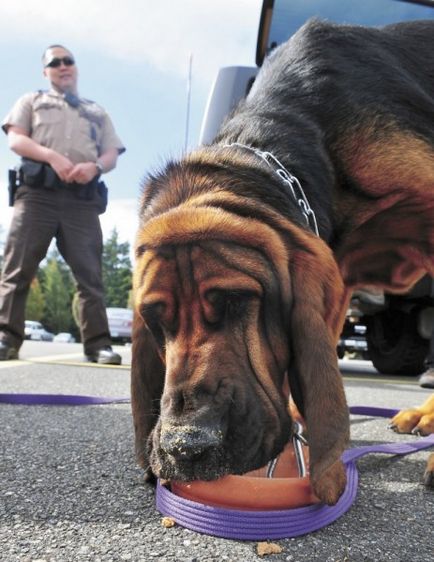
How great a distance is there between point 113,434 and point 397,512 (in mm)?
1293

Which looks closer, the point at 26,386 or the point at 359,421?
the point at 359,421

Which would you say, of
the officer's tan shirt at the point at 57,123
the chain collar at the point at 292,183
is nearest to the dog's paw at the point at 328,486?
the chain collar at the point at 292,183

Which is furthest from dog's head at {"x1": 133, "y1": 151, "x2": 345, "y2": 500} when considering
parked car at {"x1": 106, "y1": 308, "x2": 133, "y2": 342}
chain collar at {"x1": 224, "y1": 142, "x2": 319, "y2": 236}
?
parked car at {"x1": 106, "y1": 308, "x2": 133, "y2": 342}

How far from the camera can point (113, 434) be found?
8.61 ft

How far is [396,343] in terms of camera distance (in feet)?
24.7

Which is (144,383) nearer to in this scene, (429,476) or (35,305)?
(429,476)

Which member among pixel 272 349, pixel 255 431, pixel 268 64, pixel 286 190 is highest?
pixel 268 64

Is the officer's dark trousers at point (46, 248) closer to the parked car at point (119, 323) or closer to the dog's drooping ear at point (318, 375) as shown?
the dog's drooping ear at point (318, 375)

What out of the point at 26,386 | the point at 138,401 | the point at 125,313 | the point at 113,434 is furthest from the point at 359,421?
the point at 125,313

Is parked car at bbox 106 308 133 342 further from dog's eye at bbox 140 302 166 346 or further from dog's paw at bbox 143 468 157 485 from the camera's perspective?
dog's eye at bbox 140 302 166 346

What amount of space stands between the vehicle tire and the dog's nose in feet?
19.3

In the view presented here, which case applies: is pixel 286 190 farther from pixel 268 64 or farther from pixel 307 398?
pixel 268 64

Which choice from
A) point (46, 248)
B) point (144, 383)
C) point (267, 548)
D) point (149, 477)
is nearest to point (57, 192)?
point (46, 248)

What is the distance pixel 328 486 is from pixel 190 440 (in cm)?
40
